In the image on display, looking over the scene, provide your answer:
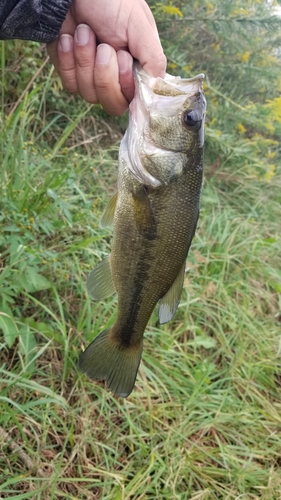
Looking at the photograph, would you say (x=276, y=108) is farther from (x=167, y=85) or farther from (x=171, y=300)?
(x=171, y=300)

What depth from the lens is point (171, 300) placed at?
4.81 feet

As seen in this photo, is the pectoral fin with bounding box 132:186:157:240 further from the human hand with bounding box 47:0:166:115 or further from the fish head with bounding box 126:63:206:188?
the human hand with bounding box 47:0:166:115

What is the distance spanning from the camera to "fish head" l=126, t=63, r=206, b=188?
1.38 m

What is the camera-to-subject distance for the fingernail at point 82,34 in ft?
4.60

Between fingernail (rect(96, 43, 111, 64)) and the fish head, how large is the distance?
101 millimetres

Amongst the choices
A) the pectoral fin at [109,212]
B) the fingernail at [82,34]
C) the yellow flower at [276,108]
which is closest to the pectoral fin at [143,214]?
the pectoral fin at [109,212]

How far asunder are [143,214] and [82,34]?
0.59m

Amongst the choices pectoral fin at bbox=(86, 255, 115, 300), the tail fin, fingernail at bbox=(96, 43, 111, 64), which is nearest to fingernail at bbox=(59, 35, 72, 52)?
fingernail at bbox=(96, 43, 111, 64)

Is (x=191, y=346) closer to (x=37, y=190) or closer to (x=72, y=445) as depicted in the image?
(x=72, y=445)

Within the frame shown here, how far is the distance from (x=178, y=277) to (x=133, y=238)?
19 centimetres

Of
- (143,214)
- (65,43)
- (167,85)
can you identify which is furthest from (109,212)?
(65,43)

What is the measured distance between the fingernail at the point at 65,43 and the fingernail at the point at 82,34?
0.15 ft

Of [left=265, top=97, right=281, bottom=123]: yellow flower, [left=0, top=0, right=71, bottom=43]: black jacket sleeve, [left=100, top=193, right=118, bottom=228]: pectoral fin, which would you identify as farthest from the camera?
[left=265, top=97, right=281, bottom=123]: yellow flower

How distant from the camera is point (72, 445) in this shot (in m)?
2.11
